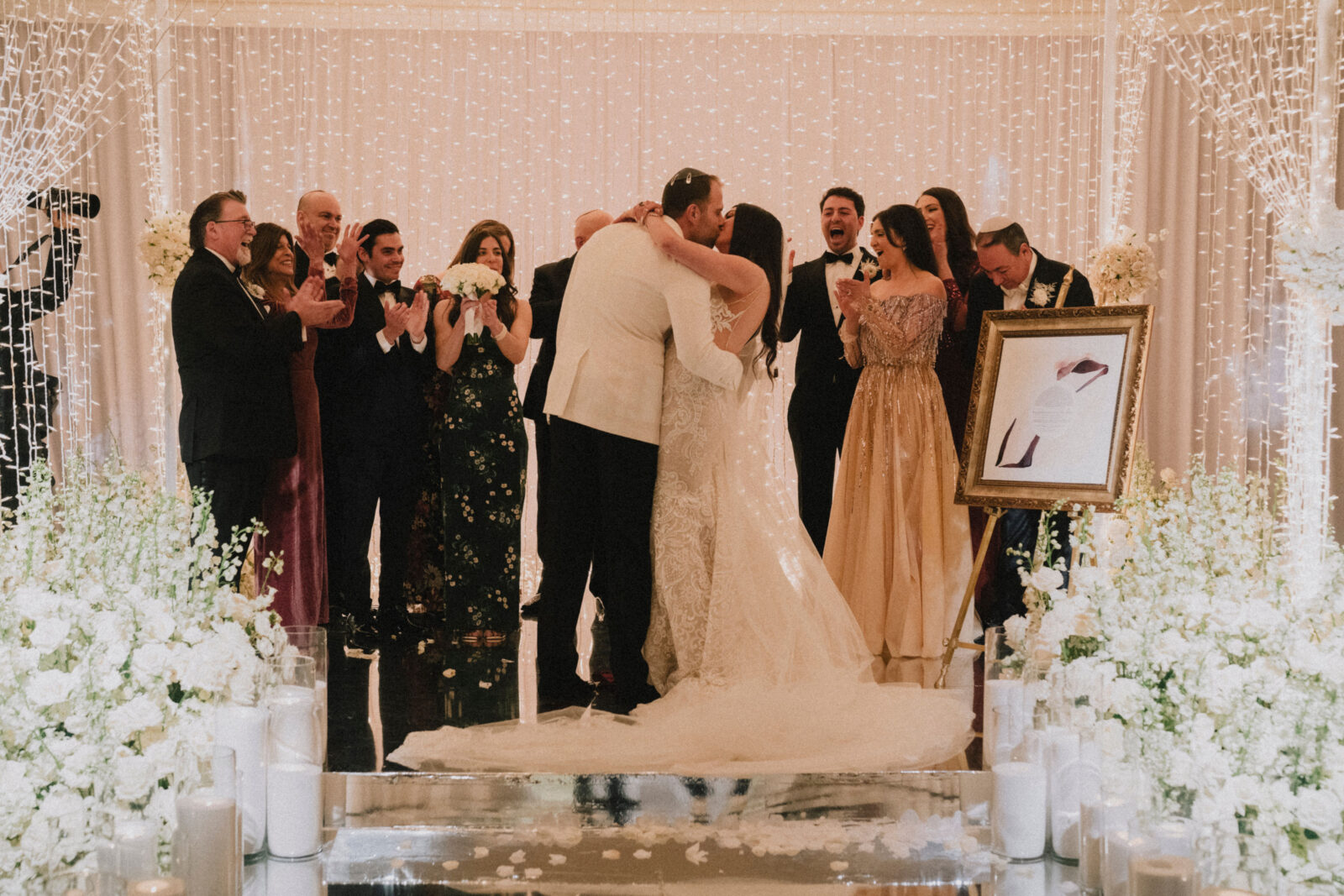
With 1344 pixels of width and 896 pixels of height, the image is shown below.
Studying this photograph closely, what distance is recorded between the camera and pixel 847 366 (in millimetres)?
5273

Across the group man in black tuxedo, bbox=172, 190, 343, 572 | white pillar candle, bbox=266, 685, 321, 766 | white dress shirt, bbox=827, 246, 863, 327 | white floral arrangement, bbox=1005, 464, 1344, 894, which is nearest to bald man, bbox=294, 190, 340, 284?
man in black tuxedo, bbox=172, 190, 343, 572

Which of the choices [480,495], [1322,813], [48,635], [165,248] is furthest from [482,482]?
[1322,813]

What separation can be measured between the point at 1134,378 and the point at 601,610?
2.52 metres

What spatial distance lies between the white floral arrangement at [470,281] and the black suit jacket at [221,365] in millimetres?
652

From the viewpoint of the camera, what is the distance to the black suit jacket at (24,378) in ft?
19.1

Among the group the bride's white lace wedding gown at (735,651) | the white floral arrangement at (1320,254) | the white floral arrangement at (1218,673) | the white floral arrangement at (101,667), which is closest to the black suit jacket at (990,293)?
the bride's white lace wedding gown at (735,651)

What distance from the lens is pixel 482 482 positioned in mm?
4562

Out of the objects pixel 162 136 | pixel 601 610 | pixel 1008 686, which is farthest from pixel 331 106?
pixel 1008 686

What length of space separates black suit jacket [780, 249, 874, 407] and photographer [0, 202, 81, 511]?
353cm

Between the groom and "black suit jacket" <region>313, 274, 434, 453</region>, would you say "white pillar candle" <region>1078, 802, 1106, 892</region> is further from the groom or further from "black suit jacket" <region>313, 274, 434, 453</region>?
"black suit jacket" <region>313, 274, 434, 453</region>

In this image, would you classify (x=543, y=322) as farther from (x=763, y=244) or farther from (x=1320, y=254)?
(x=1320, y=254)

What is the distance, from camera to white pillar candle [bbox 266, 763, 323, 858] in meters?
2.72

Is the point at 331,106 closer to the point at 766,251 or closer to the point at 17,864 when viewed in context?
the point at 766,251

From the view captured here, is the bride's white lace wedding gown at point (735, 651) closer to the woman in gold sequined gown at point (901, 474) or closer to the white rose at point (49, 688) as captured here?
the woman in gold sequined gown at point (901, 474)
